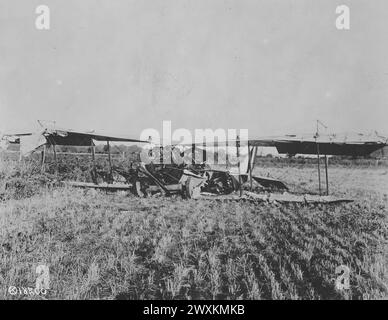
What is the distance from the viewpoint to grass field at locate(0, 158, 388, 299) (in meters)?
3.80

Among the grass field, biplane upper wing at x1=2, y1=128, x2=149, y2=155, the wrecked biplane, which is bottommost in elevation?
the grass field

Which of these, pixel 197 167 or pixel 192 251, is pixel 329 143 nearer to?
pixel 197 167

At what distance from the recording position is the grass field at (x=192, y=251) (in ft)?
12.5

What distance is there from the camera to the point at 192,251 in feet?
16.9

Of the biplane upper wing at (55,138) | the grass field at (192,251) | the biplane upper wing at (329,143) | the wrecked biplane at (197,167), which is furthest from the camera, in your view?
the biplane upper wing at (55,138)

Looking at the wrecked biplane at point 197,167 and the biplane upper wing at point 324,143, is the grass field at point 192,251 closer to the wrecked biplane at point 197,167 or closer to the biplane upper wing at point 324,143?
the wrecked biplane at point 197,167

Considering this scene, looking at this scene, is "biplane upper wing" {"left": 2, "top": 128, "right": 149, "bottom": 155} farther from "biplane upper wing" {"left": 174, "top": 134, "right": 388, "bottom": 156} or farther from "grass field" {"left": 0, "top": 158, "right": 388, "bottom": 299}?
"biplane upper wing" {"left": 174, "top": 134, "right": 388, "bottom": 156}

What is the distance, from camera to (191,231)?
655 cm

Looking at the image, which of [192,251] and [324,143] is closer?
[192,251]

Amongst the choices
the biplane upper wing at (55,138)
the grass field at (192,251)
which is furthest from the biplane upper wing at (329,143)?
the biplane upper wing at (55,138)

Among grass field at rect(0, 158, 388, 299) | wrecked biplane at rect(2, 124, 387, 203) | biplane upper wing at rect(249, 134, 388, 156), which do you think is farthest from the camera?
wrecked biplane at rect(2, 124, 387, 203)

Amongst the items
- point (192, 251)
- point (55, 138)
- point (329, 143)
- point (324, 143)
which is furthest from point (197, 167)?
point (192, 251)

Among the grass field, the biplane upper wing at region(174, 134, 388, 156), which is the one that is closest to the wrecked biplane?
the biplane upper wing at region(174, 134, 388, 156)
